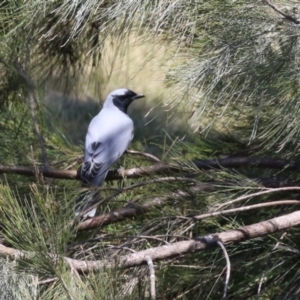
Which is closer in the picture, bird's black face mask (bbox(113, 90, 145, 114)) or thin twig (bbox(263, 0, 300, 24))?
thin twig (bbox(263, 0, 300, 24))

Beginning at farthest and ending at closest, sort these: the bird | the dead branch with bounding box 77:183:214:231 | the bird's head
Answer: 1. the bird's head
2. the bird
3. the dead branch with bounding box 77:183:214:231

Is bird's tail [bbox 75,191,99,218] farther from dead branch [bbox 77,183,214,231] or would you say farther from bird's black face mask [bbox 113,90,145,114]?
bird's black face mask [bbox 113,90,145,114]

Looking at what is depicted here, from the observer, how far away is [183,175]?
1.66 metres

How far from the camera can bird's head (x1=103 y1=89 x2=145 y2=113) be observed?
2543 millimetres

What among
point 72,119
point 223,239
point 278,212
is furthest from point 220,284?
point 72,119

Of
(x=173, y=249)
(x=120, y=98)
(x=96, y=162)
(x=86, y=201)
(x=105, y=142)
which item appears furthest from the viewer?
(x=120, y=98)

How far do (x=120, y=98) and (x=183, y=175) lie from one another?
3.05 ft

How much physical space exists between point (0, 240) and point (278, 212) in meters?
0.52

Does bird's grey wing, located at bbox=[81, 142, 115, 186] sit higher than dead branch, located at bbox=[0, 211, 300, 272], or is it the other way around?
dead branch, located at bbox=[0, 211, 300, 272]

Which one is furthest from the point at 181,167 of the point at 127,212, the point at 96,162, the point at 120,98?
the point at 120,98

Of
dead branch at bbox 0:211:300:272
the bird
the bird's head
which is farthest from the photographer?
the bird's head

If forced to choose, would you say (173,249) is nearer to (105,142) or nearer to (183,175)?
(183,175)

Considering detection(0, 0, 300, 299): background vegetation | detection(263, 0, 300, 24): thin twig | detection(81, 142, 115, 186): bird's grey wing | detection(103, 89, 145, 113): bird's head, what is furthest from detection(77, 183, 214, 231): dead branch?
detection(103, 89, 145, 113): bird's head

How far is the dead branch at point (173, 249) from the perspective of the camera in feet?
3.95
